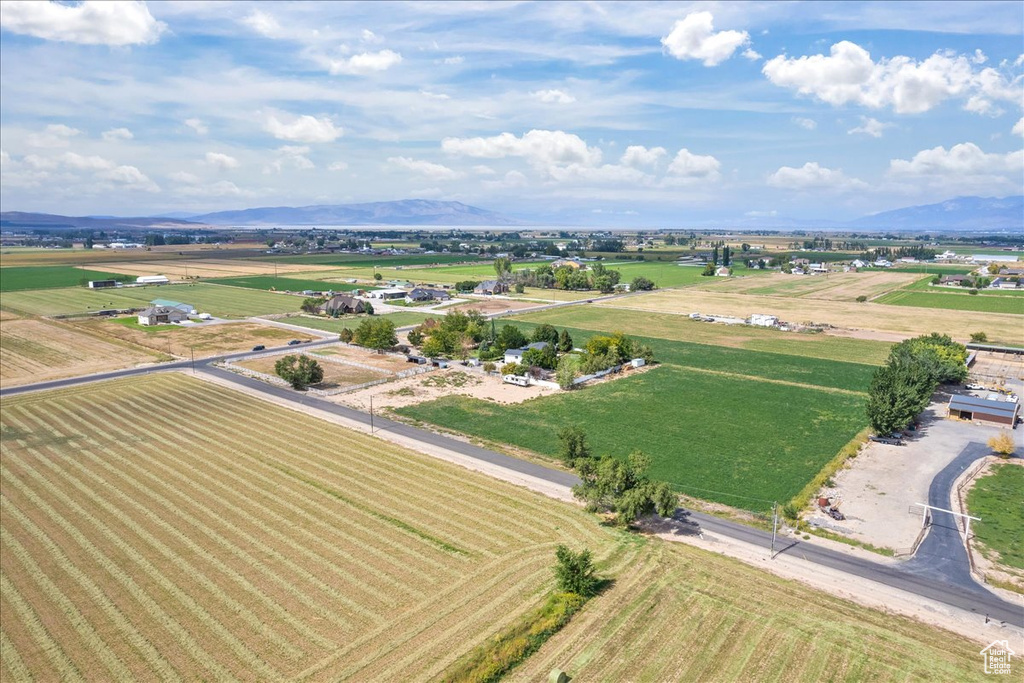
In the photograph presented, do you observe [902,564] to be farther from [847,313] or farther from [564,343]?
[847,313]

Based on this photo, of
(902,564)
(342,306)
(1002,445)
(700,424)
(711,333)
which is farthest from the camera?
(342,306)

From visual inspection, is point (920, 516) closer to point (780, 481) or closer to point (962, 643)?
point (780, 481)

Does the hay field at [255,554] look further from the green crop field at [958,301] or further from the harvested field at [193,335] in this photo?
the green crop field at [958,301]

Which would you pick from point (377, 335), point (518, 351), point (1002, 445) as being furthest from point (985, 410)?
point (377, 335)

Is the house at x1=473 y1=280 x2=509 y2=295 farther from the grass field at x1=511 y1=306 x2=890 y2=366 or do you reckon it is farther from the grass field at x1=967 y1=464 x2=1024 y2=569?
the grass field at x1=967 y1=464 x2=1024 y2=569

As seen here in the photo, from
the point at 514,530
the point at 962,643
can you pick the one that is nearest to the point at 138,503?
the point at 514,530

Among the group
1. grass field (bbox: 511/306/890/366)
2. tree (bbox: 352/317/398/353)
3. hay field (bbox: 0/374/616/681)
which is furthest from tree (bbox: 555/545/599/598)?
grass field (bbox: 511/306/890/366)
